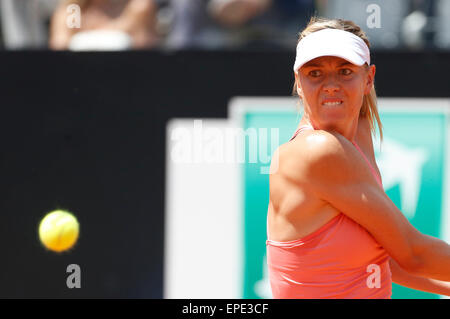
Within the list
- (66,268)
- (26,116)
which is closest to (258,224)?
(66,268)

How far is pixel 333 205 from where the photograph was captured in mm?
1606

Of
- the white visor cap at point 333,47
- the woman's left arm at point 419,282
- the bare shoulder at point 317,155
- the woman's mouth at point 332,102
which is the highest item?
the white visor cap at point 333,47

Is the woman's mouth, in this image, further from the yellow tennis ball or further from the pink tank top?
the yellow tennis ball

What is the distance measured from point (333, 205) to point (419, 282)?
1.58 ft

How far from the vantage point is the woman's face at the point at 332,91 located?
1.63 m

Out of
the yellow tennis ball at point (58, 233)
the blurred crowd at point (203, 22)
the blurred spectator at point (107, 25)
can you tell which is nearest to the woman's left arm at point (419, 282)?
the yellow tennis ball at point (58, 233)

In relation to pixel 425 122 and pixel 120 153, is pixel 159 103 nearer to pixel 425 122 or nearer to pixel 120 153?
pixel 120 153

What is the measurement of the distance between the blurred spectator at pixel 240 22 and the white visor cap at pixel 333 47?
2644 millimetres

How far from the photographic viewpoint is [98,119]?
3752mm

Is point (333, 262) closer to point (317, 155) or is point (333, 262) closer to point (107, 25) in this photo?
point (317, 155)

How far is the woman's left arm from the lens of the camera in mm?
1863

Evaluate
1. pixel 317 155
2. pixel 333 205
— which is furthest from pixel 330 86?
pixel 333 205

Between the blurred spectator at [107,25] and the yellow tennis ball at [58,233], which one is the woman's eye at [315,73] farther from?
the blurred spectator at [107,25]

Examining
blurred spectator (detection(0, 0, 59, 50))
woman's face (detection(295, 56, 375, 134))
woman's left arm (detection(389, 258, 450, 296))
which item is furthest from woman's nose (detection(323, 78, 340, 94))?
blurred spectator (detection(0, 0, 59, 50))
